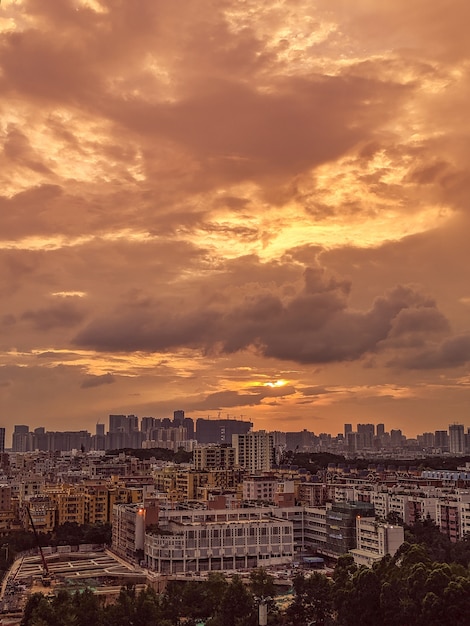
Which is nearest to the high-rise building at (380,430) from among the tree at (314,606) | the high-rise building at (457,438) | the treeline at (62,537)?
the high-rise building at (457,438)

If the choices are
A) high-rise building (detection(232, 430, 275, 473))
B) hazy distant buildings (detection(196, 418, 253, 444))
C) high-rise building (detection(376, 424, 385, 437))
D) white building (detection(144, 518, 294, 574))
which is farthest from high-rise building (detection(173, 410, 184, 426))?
white building (detection(144, 518, 294, 574))

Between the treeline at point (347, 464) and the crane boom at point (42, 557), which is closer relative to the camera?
the crane boom at point (42, 557)

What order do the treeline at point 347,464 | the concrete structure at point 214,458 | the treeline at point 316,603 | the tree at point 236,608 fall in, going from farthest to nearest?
the treeline at point 347,464, the concrete structure at point 214,458, the tree at point 236,608, the treeline at point 316,603

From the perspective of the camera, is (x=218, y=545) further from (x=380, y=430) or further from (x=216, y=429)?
(x=380, y=430)

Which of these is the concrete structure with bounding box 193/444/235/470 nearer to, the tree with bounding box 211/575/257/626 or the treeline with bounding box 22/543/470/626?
the treeline with bounding box 22/543/470/626

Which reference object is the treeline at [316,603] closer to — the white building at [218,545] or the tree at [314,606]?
the tree at [314,606]

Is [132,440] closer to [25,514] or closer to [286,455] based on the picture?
[286,455]
